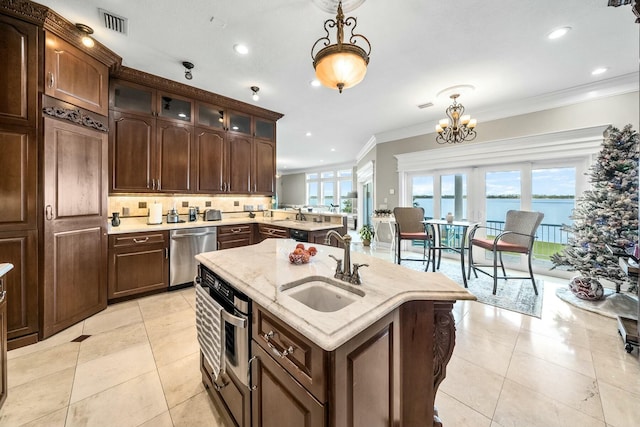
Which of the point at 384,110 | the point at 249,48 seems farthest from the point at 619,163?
the point at 249,48

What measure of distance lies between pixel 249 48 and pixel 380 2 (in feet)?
4.43

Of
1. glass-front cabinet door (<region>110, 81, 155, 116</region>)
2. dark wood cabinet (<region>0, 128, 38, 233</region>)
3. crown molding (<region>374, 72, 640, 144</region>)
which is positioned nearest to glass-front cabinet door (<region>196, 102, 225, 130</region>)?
glass-front cabinet door (<region>110, 81, 155, 116</region>)

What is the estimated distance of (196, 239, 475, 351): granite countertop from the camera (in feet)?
2.55

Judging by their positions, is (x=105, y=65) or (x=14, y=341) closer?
(x=14, y=341)

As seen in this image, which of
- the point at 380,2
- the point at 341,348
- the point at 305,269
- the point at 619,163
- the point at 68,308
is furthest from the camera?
the point at 619,163

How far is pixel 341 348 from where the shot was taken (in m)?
0.75

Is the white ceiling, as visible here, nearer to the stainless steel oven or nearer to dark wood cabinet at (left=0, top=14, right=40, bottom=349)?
dark wood cabinet at (left=0, top=14, right=40, bottom=349)

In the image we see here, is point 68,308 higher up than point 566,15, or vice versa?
point 566,15

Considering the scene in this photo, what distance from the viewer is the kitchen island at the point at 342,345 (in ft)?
2.51

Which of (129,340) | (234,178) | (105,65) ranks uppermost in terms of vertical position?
(105,65)

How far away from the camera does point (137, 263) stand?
9.64 feet

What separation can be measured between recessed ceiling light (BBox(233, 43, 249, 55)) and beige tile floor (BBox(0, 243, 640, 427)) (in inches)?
112

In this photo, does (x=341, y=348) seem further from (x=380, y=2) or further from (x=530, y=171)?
(x=530, y=171)

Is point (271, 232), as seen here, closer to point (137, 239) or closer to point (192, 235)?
point (192, 235)
